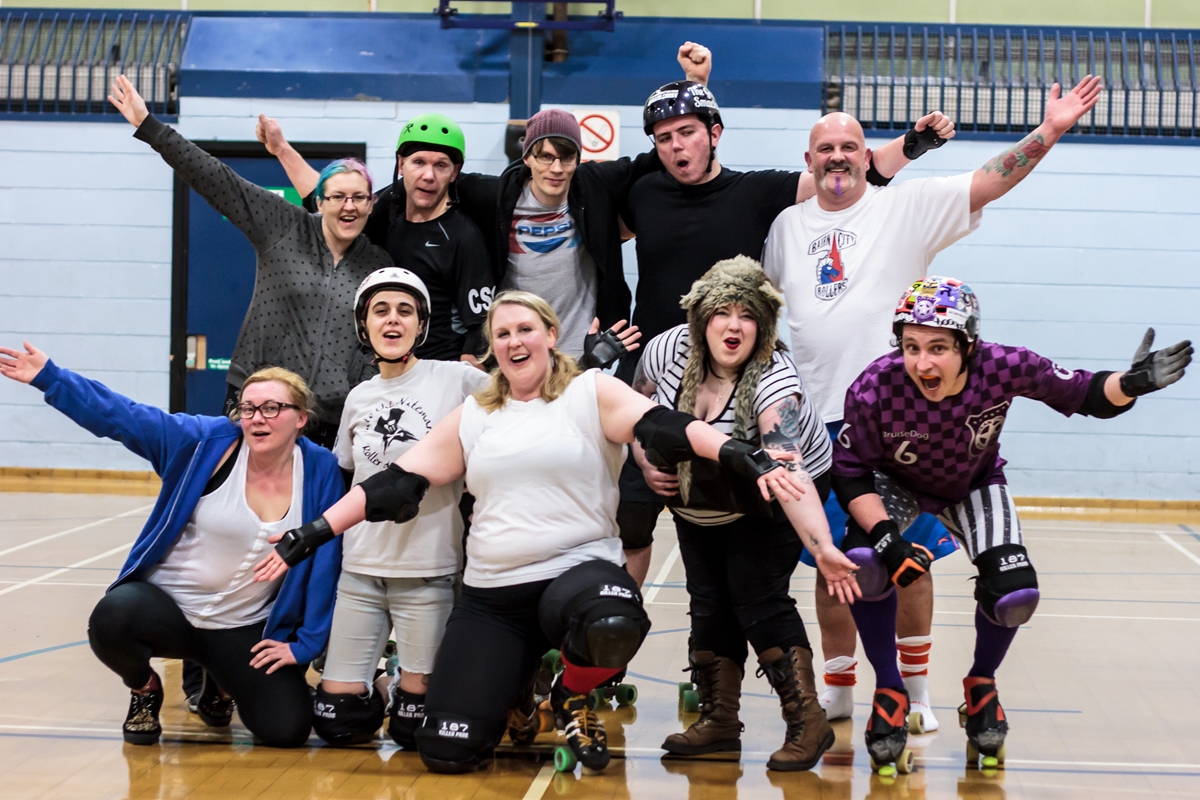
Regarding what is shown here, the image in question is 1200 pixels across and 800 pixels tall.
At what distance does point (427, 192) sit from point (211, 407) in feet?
16.8

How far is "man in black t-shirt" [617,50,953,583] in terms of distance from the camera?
3.31 meters

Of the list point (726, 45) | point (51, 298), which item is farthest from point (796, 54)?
point (51, 298)

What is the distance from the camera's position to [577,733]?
112 inches

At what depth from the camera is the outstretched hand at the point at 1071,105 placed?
3195 millimetres

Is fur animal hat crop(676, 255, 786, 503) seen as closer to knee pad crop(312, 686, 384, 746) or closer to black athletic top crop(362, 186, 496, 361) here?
black athletic top crop(362, 186, 496, 361)

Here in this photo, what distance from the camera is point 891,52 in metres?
7.86

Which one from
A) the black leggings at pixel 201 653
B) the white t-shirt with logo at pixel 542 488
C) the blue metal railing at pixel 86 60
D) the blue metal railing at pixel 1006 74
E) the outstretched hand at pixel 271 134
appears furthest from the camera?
the blue metal railing at pixel 86 60

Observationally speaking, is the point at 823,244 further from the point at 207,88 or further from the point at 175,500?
the point at 207,88

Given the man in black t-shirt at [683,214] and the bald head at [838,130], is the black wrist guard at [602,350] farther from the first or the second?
the bald head at [838,130]

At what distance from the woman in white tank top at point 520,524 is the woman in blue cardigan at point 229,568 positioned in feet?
0.94

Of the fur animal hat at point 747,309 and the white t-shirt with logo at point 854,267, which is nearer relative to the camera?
the fur animal hat at point 747,309

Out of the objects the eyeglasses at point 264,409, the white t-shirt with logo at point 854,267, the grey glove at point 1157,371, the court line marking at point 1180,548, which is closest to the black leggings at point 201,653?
the eyeglasses at point 264,409

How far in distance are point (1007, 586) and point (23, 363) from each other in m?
2.47

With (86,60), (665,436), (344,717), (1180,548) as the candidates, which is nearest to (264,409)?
(344,717)
